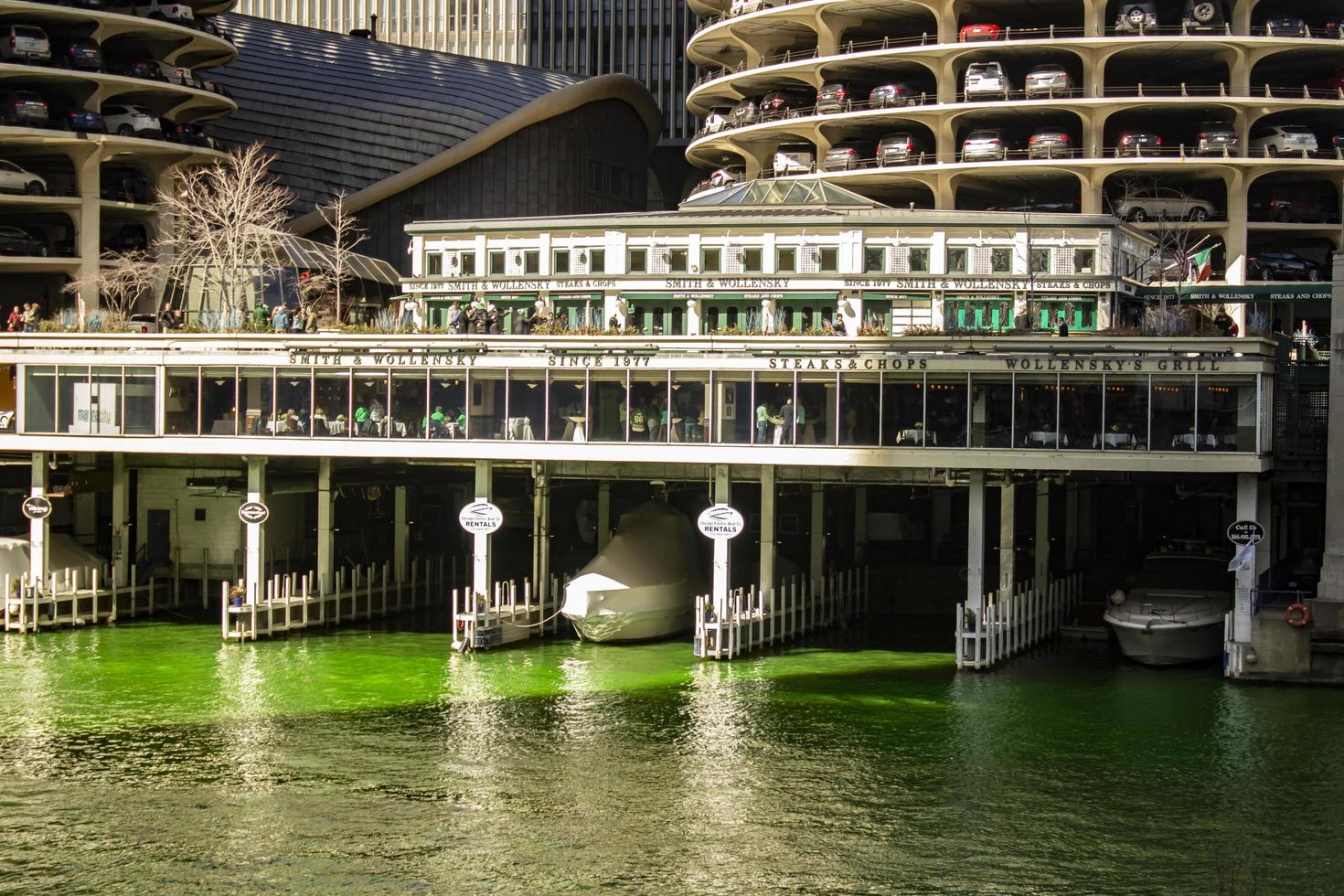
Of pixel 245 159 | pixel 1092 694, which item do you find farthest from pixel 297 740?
pixel 245 159

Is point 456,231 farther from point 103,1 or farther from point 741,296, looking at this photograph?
point 103,1

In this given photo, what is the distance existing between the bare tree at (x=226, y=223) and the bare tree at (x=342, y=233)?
2591 millimetres

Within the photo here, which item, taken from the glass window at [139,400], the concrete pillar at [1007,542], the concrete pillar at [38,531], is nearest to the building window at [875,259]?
the concrete pillar at [1007,542]

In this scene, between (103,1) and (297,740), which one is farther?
(103,1)

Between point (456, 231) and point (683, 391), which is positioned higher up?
point (456, 231)

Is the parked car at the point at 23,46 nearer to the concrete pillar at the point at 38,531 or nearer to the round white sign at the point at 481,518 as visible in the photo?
the concrete pillar at the point at 38,531

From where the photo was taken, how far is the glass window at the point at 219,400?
58.5 m

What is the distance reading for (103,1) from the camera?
92.3 metres

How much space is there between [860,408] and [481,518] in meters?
12.5

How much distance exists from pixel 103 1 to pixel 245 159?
37.5 feet

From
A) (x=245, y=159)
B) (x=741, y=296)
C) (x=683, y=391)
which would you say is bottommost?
(x=683, y=391)

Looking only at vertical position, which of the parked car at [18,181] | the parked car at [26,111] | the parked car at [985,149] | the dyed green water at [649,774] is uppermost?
the parked car at [26,111]

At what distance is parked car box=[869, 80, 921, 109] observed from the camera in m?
90.7

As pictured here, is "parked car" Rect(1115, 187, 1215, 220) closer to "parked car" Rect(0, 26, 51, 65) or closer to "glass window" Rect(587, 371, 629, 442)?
"glass window" Rect(587, 371, 629, 442)
